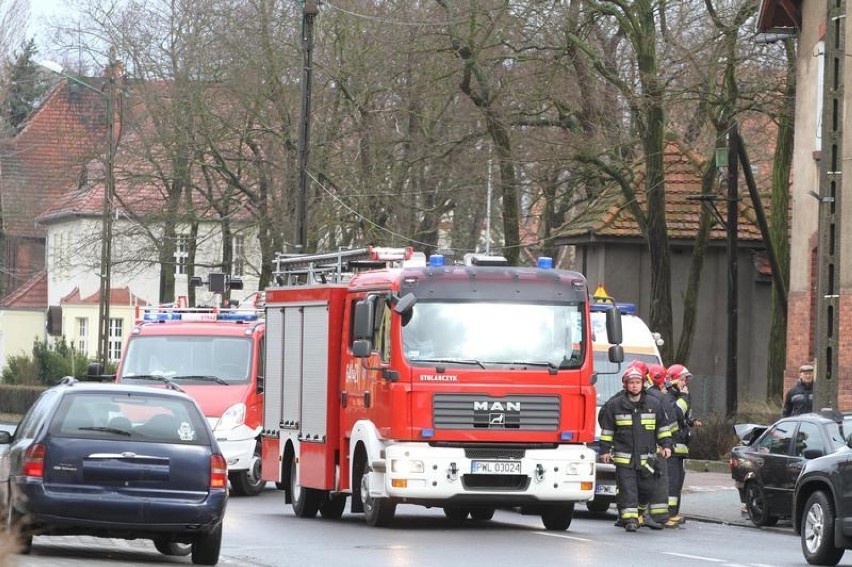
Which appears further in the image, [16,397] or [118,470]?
[16,397]

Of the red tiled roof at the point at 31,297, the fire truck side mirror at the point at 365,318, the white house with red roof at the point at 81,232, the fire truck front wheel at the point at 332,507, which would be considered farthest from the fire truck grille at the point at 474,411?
the red tiled roof at the point at 31,297

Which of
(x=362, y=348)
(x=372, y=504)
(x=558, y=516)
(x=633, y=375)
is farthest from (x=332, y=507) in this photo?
(x=633, y=375)

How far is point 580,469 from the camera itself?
63.9 ft

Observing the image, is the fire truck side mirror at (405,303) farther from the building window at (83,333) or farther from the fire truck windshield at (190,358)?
the building window at (83,333)

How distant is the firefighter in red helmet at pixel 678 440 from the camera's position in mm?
22016

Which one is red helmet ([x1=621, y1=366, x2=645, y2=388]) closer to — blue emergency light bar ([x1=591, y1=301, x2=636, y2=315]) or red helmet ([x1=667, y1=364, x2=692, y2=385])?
blue emergency light bar ([x1=591, y1=301, x2=636, y2=315])

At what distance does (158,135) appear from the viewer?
50.8 metres

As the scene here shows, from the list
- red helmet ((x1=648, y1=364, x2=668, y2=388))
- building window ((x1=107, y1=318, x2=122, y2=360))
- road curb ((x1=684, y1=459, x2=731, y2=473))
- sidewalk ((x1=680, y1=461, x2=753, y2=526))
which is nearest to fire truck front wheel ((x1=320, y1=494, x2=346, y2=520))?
red helmet ((x1=648, y1=364, x2=668, y2=388))

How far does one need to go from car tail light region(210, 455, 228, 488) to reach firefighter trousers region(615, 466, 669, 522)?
6679 mm

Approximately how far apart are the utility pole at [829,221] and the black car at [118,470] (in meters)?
10.6

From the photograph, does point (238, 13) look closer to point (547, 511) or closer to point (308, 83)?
point (308, 83)

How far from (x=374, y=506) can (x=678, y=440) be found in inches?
171

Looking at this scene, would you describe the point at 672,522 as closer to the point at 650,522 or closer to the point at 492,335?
the point at 650,522

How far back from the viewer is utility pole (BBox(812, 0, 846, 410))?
2370 cm
